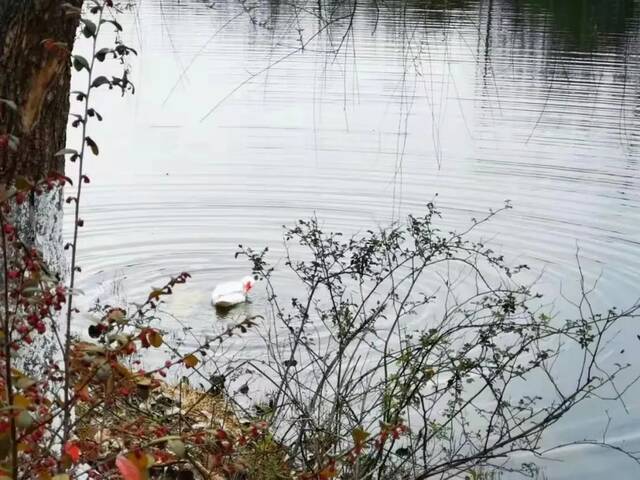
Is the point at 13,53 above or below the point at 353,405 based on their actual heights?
above

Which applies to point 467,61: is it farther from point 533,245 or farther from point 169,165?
point 533,245

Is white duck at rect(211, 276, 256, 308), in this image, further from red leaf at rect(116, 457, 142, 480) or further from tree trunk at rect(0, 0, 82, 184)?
red leaf at rect(116, 457, 142, 480)

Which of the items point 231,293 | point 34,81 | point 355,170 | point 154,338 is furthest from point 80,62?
point 355,170

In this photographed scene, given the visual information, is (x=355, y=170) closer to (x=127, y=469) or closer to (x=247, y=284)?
(x=247, y=284)

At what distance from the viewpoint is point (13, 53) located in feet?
9.26

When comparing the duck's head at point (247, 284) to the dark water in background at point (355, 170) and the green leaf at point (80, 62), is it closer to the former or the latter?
the dark water in background at point (355, 170)

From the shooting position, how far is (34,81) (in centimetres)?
288

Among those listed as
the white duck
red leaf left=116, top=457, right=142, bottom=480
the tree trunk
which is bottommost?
the white duck

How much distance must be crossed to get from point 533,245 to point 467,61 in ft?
28.8

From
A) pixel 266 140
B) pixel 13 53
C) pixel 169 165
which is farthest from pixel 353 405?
pixel 266 140

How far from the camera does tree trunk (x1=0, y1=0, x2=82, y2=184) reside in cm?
281

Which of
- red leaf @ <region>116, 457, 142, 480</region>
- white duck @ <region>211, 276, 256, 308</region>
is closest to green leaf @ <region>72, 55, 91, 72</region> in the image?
red leaf @ <region>116, 457, 142, 480</region>

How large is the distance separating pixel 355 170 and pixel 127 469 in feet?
32.0

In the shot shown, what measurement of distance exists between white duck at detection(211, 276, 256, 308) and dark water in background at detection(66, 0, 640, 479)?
13 centimetres
